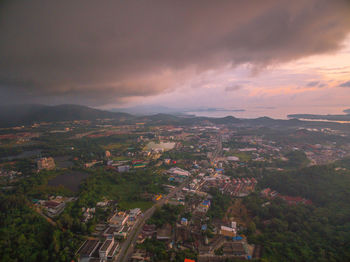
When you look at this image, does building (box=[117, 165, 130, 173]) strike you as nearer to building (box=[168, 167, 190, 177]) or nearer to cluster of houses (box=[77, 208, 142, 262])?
building (box=[168, 167, 190, 177])

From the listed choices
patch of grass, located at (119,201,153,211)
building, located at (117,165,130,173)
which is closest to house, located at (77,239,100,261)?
patch of grass, located at (119,201,153,211)

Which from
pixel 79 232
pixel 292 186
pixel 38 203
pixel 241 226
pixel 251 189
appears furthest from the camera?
pixel 251 189

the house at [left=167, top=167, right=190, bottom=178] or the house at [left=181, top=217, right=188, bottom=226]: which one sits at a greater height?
the house at [left=167, top=167, right=190, bottom=178]

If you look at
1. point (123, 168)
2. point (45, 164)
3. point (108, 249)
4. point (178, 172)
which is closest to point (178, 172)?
point (178, 172)

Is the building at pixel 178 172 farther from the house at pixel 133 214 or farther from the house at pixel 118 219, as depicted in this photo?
the house at pixel 118 219

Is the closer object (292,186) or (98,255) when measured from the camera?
(98,255)

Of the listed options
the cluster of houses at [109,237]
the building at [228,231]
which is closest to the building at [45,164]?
the cluster of houses at [109,237]

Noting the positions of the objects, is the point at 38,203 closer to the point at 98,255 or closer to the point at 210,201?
the point at 98,255

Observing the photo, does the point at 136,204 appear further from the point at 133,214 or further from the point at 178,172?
the point at 178,172

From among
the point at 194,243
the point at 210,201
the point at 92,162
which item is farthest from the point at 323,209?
the point at 92,162

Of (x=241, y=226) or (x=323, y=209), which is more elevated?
(x=323, y=209)

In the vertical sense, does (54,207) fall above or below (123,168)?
below
